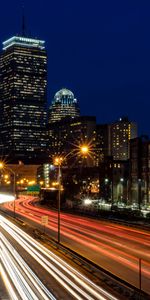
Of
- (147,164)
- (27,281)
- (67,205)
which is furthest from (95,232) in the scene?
(147,164)

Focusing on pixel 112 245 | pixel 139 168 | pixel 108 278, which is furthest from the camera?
pixel 139 168

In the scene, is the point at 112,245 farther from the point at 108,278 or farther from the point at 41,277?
the point at 108,278

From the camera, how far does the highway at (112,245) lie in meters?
31.5

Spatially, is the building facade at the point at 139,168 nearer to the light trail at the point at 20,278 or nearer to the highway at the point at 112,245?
the highway at the point at 112,245

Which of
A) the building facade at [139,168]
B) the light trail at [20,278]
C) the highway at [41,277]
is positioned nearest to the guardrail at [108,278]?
the highway at [41,277]

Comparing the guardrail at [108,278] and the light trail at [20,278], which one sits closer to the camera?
the guardrail at [108,278]

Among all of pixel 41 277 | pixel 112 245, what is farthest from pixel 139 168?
pixel 41 277

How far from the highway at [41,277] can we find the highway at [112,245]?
2.19 metres

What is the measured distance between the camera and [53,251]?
4084 centimetres

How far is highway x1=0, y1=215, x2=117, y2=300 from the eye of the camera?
2473 centimetres

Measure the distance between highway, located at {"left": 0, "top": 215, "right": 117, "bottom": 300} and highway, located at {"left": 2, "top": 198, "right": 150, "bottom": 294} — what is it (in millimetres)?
2188

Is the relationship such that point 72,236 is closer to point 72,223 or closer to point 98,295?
point 72,223

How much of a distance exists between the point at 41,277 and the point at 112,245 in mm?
15376

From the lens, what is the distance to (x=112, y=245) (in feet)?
145
